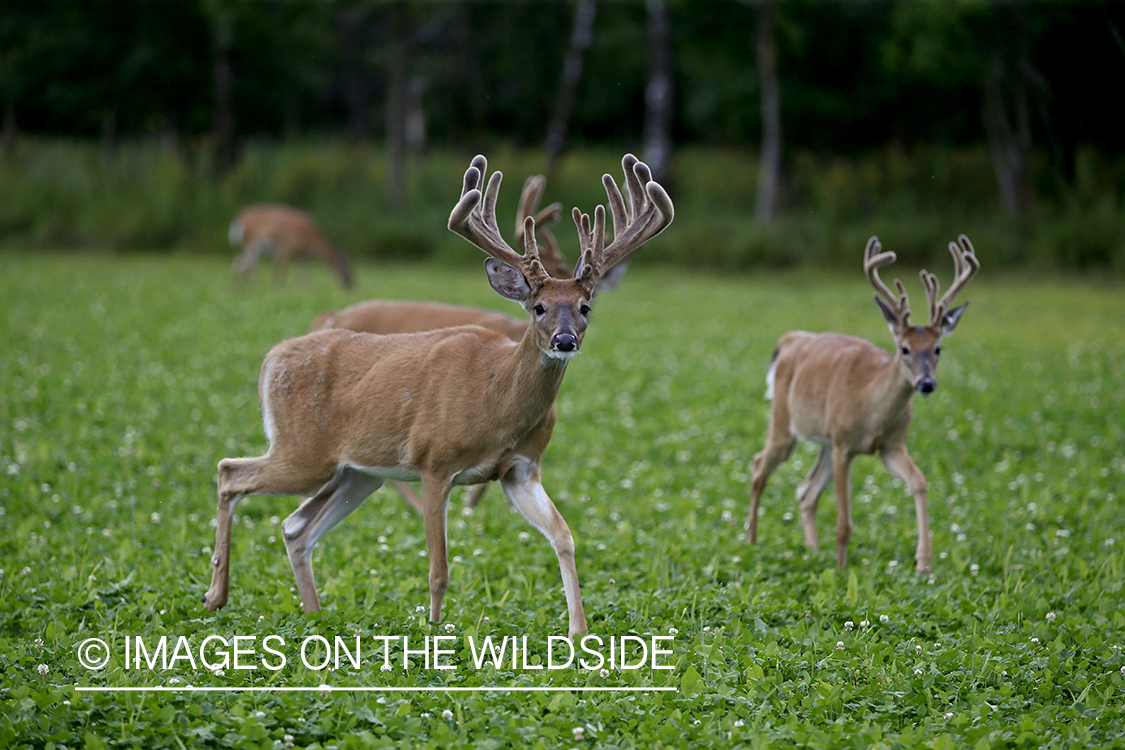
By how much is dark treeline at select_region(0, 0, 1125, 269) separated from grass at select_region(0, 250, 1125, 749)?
1036 cm

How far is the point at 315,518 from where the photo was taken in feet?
17.9

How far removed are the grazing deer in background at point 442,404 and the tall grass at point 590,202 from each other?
19.3m

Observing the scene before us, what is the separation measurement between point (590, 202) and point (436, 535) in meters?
23.1

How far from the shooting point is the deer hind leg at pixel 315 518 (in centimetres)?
530

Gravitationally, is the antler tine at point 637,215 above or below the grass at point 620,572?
above

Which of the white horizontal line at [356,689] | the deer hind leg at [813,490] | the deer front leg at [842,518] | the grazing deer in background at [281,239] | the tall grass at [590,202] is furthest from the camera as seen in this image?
the tall grass at [590,202]

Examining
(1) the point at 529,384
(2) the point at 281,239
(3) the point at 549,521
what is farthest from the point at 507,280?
(2) the point at 281,239

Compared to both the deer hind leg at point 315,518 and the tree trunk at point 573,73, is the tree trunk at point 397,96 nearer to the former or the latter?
the tree trunk at point 573,73

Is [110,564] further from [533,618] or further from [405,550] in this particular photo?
[533,618]

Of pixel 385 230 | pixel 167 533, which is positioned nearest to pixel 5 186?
pixel 385 230

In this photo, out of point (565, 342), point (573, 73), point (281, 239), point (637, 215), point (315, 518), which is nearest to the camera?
point (565, 342)

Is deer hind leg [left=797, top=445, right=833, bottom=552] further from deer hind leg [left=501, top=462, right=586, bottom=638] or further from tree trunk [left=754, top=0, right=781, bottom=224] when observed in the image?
tree trunk [left=754, top=0, right=781, bottom=224]

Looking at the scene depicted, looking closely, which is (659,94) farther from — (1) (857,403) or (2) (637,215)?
(2) (637,215)

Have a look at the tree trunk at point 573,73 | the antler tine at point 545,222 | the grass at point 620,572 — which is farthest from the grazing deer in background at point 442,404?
the tree trunk at point 573,73
